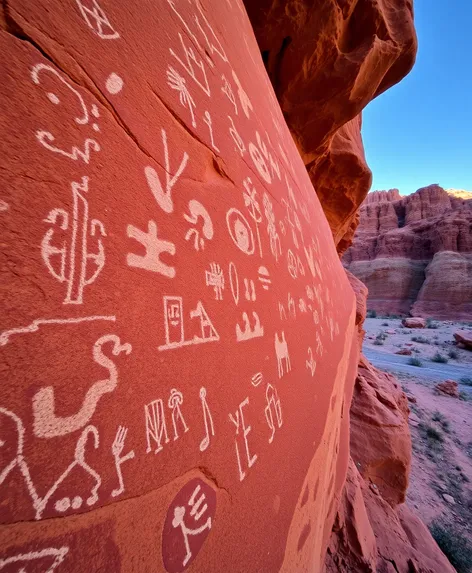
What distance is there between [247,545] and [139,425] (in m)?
0.56

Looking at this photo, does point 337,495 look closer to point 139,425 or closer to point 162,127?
point 139,425

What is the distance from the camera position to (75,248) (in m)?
0.53

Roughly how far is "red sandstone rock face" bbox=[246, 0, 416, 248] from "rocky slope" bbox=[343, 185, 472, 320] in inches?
883

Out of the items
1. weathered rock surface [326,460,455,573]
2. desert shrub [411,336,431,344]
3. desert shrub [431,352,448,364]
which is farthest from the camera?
desert shrub [411,336,431,344]

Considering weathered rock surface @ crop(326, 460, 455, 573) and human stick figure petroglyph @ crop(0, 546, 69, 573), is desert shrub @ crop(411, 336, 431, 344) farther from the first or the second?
human stick figure petroglyph @ crop(0, 546, 69, 573)

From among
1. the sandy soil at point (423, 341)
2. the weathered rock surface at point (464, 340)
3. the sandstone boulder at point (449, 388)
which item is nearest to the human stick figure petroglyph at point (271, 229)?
the sandstone boulder at point (449, 388)

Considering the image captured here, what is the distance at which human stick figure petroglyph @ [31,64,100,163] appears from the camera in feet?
1.73

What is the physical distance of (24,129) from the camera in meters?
0.49

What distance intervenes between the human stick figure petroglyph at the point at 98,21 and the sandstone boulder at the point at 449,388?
11160mm

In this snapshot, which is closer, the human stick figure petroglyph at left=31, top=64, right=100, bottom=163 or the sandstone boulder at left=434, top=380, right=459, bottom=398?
the human stick figure petroglyph at left=31, top=64, right=100, bottom=163

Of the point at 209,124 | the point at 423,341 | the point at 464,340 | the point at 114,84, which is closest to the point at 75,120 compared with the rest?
the point at 114,84

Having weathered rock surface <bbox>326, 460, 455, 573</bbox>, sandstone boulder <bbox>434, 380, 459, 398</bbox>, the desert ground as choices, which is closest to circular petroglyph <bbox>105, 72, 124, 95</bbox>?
weathered rock surface <bbox>326, 460, 455, 573</bbox>

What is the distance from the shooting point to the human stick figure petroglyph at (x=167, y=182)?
750mm

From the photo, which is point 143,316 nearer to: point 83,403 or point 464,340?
point 83,403
